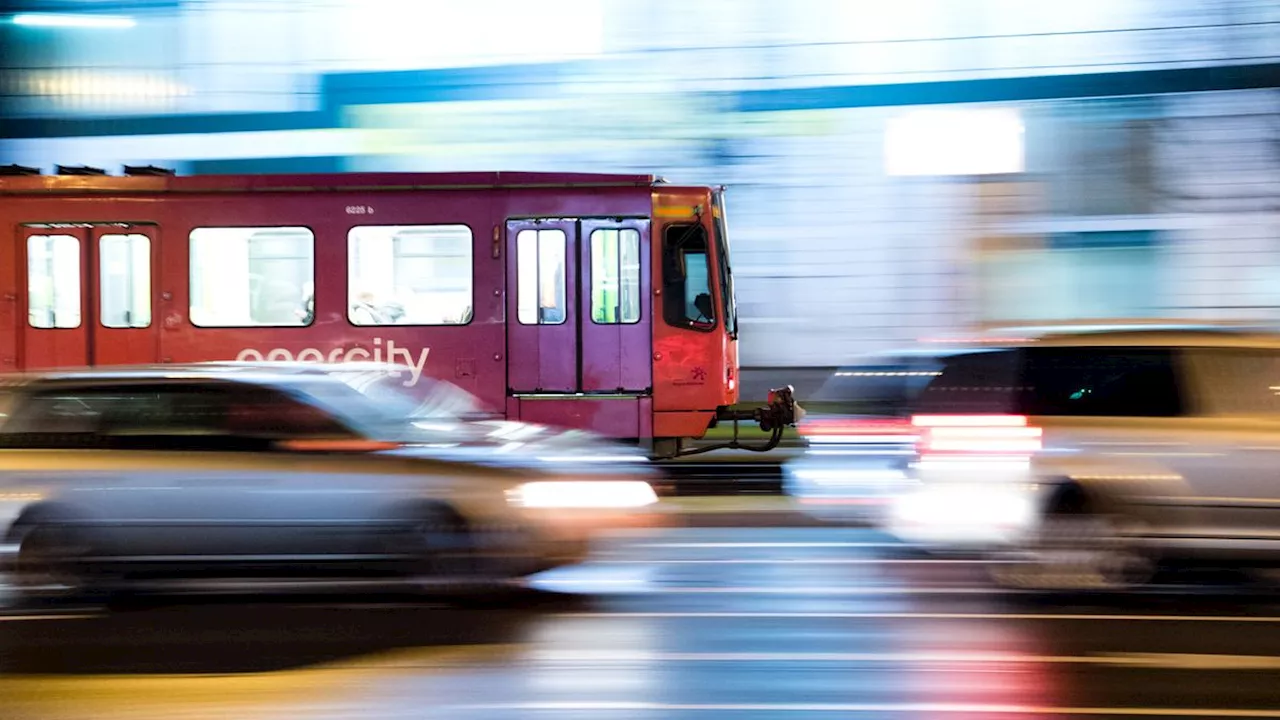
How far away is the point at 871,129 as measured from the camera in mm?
21375

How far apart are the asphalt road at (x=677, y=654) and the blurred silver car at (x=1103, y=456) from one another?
28cm

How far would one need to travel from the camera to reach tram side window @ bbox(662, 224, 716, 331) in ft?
47.9

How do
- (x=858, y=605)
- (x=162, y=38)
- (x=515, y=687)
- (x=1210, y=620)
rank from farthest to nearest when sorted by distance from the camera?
(x=162, y=38)
(x=858, y=605)
(x=1210, y=620)
(x=515, y=687)

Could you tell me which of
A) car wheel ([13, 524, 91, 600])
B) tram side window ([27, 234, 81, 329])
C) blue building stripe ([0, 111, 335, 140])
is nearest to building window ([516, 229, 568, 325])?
tram side window ([27, 234, 81, 329])

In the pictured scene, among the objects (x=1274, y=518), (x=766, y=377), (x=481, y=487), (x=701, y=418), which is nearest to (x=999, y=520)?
(x=1274, y=518)

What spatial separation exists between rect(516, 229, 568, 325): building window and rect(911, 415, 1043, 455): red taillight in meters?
6.51

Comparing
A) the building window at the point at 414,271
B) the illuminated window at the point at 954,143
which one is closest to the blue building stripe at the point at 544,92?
the illuminated window at the point at 954,143

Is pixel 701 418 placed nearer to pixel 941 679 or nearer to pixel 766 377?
pixel 766 377

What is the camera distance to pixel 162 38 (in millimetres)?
23172

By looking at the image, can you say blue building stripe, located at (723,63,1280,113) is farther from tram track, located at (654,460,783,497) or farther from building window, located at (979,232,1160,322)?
tram track, located at (654,460,783,497)

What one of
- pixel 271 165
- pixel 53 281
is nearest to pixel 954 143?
pixel 271 165

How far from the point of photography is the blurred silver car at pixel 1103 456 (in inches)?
323

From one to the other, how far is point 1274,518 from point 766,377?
13322 mm

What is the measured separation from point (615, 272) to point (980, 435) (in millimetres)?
6616
